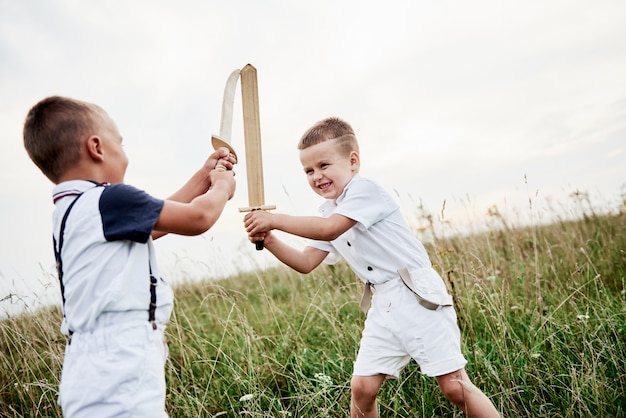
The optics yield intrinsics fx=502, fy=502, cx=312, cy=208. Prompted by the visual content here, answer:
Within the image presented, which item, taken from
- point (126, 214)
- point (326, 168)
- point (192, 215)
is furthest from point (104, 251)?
point (326, 168)

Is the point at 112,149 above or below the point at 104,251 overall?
above

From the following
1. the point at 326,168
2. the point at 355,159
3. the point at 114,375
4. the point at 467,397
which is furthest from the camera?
the point at 355,159

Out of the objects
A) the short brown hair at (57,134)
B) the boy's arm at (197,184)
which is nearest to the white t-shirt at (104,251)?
the short brown hair at (57,134)

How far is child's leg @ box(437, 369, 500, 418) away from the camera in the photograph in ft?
8.06

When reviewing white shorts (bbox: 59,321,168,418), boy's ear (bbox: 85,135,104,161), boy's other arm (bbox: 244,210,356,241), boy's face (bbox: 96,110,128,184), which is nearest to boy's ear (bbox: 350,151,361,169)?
boy's other arm (bbox: 244,210,356,241)

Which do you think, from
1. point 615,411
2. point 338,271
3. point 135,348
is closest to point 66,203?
point 135,348

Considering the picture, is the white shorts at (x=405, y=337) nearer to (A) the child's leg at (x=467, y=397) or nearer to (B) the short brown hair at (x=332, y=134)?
(A) the child's leg at (x=467, y=397)

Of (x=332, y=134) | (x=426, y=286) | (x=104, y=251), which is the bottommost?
(x=426, y=286)

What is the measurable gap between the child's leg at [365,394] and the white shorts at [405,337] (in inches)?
1.4

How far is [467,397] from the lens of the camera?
246 centimetres

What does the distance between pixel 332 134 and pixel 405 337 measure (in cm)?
117

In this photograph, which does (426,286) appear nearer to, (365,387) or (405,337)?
(405,337)

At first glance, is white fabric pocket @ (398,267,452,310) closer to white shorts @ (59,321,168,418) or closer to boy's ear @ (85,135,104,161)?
white shorts @ (59,321,168,418)

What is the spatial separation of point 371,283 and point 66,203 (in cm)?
158
